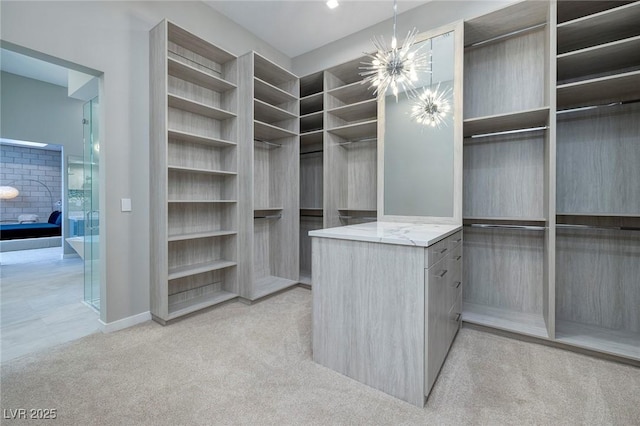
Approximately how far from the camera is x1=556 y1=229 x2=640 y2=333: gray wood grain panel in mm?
2285

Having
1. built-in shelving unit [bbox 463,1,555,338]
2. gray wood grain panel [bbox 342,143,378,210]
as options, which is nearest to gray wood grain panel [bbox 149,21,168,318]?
gray wood grain panel [bbox 342,143,378,210]

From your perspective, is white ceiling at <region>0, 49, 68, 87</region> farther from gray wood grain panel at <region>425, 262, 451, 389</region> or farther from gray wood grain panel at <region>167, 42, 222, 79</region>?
gray wood grain panel at <region>425, 262, 451, 389</region>

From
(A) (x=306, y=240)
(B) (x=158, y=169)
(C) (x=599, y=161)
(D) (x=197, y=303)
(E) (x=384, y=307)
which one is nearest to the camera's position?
(E) (x=384, y=307)

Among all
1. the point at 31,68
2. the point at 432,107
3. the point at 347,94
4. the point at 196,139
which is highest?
the point at 31,68

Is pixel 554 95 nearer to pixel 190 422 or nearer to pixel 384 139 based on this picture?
pixel 384 139

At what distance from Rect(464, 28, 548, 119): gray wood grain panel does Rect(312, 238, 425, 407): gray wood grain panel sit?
2125 millimetres

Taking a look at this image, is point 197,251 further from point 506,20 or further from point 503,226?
point 506,20

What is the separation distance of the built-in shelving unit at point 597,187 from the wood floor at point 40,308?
4.12m

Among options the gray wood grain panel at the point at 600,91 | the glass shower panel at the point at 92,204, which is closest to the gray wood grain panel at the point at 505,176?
the gray wood grain panel at the point at 600,91

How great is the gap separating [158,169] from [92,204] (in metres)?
0.88

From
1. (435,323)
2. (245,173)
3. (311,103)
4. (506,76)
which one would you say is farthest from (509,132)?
(245,173)

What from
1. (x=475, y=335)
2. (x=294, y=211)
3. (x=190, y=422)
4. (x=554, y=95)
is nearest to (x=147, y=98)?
(x=294, y=211)

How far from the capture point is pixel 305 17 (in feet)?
11.0

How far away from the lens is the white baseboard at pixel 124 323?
242cm
